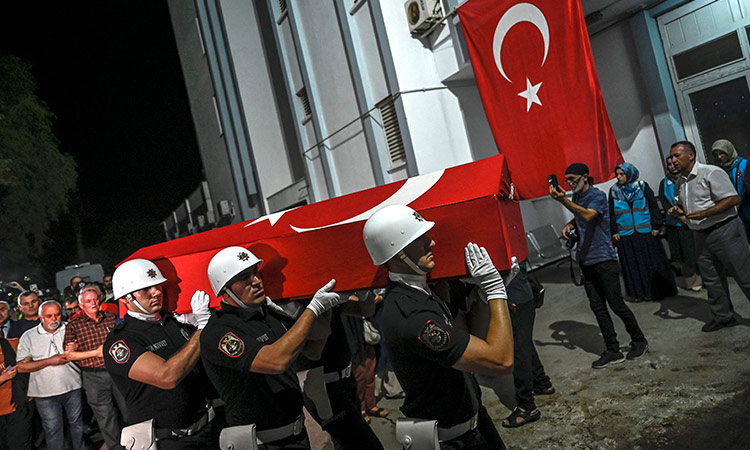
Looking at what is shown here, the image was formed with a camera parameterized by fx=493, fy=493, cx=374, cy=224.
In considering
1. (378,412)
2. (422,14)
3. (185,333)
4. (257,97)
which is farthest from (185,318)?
(257,97)

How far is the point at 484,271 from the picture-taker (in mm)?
2074

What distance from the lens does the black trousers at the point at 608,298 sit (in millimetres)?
4168

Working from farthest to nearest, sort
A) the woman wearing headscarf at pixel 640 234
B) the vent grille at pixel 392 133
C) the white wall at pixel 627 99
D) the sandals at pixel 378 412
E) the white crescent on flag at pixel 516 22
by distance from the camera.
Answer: the vent grille at pixel 392 133, the white wall at pixel 627 99, the white crescent on flag at pixel 516 22, the woman wearing headscarf at pixel 640 234, the sandals at pixel 378 412

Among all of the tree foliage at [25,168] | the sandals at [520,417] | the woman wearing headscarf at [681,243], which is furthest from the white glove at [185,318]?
the tree foliage at [25,168]

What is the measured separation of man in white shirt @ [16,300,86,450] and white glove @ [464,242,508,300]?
15.2ft

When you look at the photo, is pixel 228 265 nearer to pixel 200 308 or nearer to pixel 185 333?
pixel 200 308

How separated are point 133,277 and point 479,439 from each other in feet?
7.05

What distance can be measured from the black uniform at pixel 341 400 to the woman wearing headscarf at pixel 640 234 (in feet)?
12.7

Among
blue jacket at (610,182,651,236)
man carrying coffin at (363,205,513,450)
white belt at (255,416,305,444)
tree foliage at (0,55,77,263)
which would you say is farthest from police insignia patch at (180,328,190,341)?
tree foliage at (0,55,77,263)

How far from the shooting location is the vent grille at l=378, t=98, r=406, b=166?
9.23 m

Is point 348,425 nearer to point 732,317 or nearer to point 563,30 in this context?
point 732,317

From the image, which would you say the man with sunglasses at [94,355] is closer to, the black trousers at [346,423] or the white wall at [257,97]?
the black trousers at [346,423]

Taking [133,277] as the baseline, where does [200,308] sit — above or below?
below

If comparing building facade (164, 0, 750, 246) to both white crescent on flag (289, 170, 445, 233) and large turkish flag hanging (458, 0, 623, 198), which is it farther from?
white crescent on flag (289, 170, 445, 233)
